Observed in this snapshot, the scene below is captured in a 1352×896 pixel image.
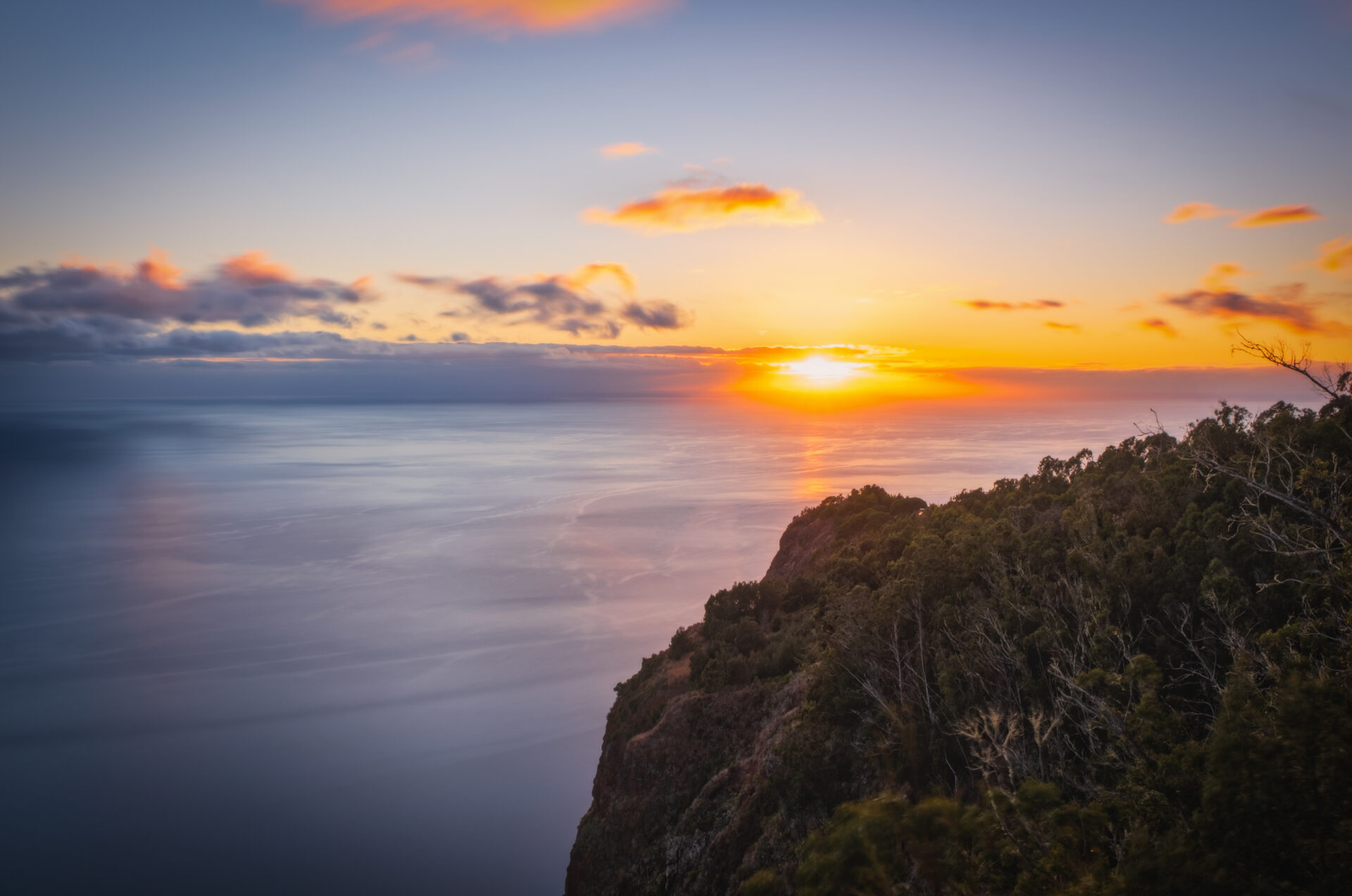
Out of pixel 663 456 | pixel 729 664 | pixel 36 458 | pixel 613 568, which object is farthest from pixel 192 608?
pixel 36 458

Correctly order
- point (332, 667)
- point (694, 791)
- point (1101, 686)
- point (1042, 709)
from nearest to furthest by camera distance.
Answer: point (1042, 709) < point (1101, 686) < point (694, 791) < point (332, 667)

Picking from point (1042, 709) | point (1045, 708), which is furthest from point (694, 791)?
point (1042, 709)

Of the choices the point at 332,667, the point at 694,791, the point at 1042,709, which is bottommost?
the point at 332,667

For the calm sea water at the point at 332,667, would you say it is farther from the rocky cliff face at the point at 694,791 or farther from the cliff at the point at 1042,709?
the rocky cliff face at the point at 694,791

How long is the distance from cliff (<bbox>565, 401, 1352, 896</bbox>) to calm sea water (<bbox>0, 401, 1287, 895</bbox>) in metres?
6.82

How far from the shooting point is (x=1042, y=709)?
1174 centimetres

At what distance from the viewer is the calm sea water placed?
29641mm

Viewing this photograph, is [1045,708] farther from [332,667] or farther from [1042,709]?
[332,667]

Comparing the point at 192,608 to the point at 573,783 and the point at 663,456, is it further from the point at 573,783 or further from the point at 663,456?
the point at 663,456

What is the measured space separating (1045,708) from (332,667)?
43097mm

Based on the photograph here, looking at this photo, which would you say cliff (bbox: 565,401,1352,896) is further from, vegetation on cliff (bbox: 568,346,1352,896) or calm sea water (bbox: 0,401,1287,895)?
calm sea water (bbox: 0,401,1287,895)

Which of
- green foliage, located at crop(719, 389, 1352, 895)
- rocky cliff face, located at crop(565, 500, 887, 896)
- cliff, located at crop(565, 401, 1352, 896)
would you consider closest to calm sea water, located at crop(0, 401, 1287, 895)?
green foliage, located at crop(719, 389, 1352, 895)

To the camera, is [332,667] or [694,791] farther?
[332,667]

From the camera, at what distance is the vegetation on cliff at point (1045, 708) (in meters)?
7.23
